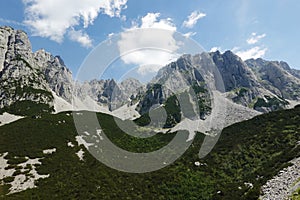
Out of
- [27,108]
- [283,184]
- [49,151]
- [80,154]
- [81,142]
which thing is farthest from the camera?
[27,108]

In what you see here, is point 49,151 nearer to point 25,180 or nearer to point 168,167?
point 25,180

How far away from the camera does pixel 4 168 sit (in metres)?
64.8

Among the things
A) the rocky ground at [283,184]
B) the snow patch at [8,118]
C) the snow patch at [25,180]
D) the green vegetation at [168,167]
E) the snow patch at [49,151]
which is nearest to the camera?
the rocky ground at [283,184]

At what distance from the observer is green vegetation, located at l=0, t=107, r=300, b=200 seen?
5550 centimetres

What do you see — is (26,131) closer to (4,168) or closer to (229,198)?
(4,168)

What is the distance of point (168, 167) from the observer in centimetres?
7275

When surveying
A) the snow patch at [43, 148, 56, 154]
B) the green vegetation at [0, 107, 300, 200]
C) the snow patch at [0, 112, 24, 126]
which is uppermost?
the snow patch at [0, 112, 24, 126]

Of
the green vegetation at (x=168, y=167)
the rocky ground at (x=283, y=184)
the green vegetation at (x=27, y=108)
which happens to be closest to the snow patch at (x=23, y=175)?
the green vegetation at (x=168, y=167)

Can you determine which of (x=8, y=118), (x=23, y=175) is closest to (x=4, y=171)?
(x=23, y=175)

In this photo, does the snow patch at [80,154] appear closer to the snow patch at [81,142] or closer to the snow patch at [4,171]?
the snow patch at [81,142]

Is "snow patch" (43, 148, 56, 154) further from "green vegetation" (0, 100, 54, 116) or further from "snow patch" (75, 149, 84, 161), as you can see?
"green vegetation" (0, 100, 54, 116)

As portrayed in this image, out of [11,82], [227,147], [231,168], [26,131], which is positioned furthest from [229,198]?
[11,82]

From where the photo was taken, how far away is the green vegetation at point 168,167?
55500 mm

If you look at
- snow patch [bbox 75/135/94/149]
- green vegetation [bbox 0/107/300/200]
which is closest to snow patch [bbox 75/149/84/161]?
green vegetation [bbox 0/107/300/200]
